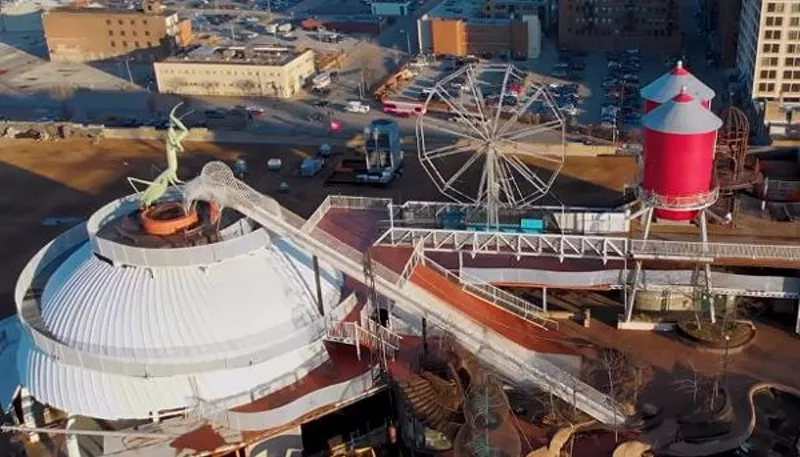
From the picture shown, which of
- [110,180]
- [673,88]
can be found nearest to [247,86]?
[110,180]

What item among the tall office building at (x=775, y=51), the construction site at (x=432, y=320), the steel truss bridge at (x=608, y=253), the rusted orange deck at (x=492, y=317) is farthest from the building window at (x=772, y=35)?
the rusted orange deck at (x=492, y=317)

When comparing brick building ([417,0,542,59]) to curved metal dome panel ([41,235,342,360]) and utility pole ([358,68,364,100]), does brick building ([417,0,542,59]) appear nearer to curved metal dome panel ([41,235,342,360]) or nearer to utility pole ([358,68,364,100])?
utility pole ([358,68,364,100])

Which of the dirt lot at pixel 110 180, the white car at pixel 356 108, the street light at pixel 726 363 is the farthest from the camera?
the white car at pixel 356 108

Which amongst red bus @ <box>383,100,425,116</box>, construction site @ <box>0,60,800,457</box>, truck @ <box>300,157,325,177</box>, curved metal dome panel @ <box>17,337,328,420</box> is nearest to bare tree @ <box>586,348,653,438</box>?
construction site @ <box>0,60,800,457</box>

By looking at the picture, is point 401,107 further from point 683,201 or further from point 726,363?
point 726,363

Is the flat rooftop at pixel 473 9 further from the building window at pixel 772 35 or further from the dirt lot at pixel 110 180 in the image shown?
the dirt lot at pixel 110 180

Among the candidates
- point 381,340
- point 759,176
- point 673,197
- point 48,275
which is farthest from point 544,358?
point 48,275
